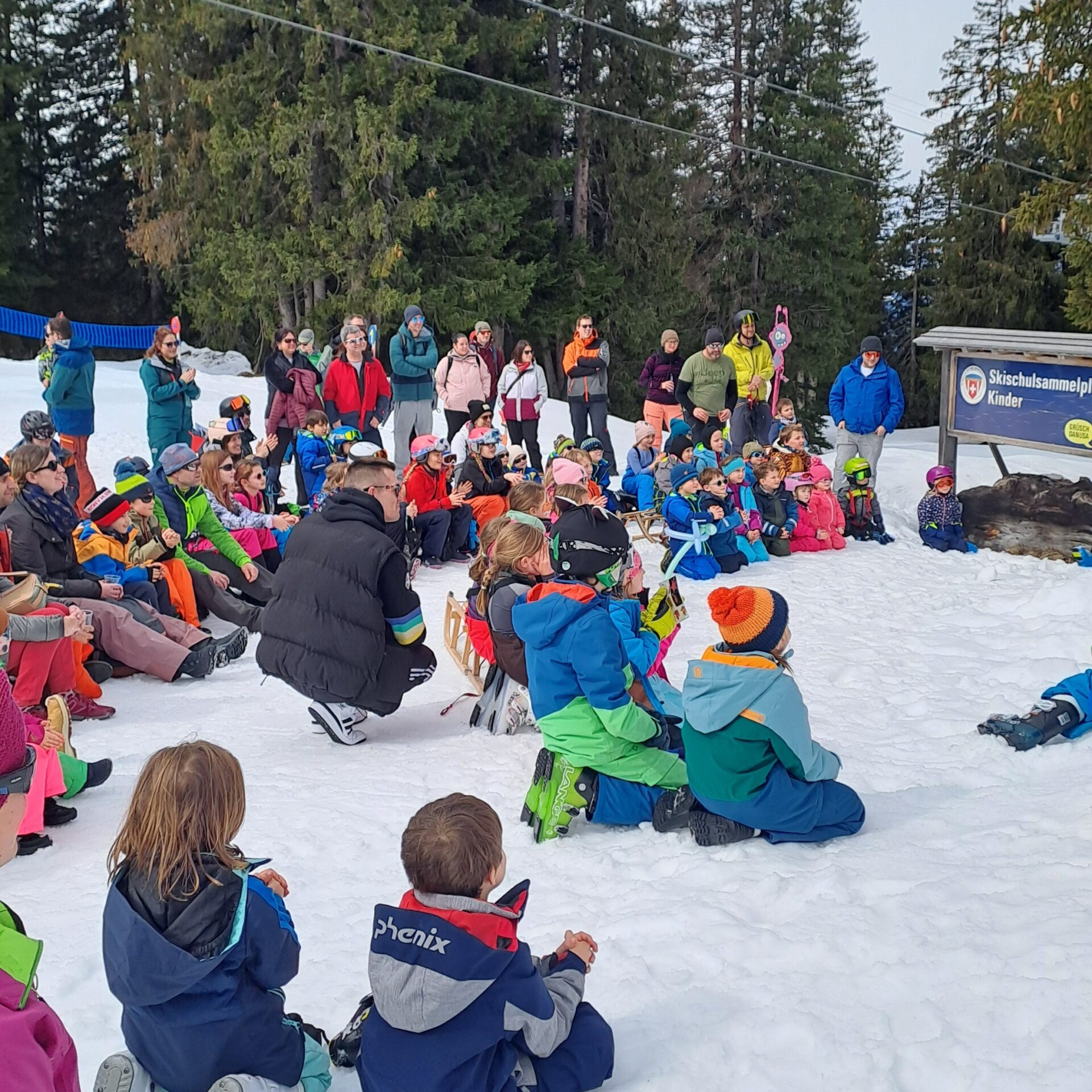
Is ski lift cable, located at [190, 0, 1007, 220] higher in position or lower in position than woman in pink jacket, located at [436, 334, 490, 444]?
higher

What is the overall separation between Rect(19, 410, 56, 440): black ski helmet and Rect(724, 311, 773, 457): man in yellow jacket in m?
6.54

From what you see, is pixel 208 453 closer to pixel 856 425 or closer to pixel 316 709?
pixel 316 709

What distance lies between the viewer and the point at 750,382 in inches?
469

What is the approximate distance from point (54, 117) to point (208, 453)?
81.8ft

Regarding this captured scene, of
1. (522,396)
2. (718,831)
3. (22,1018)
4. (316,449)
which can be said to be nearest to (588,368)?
(522,396)

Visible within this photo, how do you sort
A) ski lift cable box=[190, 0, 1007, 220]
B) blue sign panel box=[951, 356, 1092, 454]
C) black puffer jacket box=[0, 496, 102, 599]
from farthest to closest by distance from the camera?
ski lift cable box=[190, 0, 1007, 220] < blue sign panel box=[951, 356, 1092, 454] < black puffer jacket box=[0, 496, 102, 599]

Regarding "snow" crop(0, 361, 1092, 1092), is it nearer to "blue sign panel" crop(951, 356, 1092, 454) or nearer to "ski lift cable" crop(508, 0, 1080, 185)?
"blue sign panel" crop(951, 356, 1092, 454)

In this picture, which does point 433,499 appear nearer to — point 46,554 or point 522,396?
point 522,396

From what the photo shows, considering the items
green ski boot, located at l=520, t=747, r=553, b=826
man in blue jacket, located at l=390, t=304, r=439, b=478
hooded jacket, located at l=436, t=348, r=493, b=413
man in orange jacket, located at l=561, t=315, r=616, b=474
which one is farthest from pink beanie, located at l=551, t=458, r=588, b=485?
man in orange jacket, located at l=561, t=315, r=616, b=474

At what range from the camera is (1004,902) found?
11.6 ft

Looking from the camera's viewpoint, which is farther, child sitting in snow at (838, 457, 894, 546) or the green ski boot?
child sitting in snow at (838, 457, 894, 546)

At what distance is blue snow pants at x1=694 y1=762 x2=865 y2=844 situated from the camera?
400 centimetres

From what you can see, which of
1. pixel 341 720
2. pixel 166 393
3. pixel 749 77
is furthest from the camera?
pixel 749 77

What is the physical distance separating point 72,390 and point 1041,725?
8.61m
